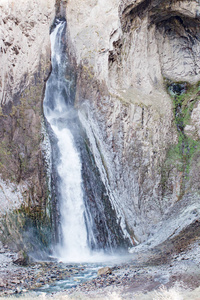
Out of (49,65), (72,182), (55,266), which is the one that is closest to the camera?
(55,266)

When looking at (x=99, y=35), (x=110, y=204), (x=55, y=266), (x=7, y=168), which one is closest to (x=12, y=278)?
(x=55, y=266)

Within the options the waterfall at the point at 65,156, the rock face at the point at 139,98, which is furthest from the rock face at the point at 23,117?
the rock face at the point at 139,98

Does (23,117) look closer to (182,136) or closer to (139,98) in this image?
(139,98)

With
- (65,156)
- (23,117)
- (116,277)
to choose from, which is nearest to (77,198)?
(65,156)

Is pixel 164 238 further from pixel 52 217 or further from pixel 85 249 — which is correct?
pixel 52 217

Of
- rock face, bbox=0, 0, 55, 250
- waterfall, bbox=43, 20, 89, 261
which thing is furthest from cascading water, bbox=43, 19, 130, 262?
rock face, bbox=0, 0, 55, 250

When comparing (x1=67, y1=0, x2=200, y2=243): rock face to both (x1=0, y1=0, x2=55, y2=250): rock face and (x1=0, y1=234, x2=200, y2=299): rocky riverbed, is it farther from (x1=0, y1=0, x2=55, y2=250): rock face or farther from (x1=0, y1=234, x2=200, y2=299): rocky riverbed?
(x1=0, y1=234, x2=200, y2=299): rocky riverbed

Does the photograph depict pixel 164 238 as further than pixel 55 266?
Yes
